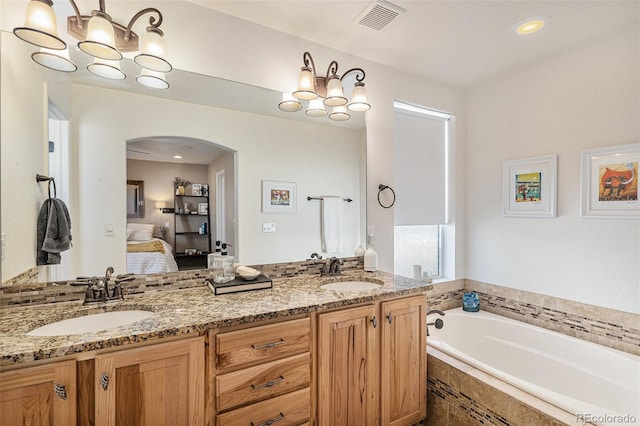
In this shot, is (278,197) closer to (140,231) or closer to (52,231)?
(140,231)

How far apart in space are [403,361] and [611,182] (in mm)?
1874

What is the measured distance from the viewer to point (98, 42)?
1344mm

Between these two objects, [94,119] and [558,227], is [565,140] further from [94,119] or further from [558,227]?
[94,119]

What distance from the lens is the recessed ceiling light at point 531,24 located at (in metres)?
1.89

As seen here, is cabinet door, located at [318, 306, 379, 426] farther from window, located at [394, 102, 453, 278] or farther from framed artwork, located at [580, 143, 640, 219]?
framed artwork, located at [580, 143, 640, 219]

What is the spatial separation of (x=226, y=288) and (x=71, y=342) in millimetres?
703

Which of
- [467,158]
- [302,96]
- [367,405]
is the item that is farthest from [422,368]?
[467,158]

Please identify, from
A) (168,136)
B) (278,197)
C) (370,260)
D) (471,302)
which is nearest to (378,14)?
(278,197)

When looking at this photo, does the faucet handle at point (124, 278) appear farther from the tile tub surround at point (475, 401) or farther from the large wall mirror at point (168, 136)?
the tile tub surround at point (475, 401)

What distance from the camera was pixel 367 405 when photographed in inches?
64.4

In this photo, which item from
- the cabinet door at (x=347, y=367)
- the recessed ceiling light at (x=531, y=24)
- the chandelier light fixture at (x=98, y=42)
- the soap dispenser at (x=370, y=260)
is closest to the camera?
the chandelier light fixture at (x=98, y=42)

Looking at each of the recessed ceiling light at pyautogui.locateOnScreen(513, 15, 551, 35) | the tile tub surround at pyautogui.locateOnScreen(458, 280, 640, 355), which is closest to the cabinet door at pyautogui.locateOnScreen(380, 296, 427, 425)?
the tile tub surround at pyautogui.locateOnScreen(458, 280, 640, 355)

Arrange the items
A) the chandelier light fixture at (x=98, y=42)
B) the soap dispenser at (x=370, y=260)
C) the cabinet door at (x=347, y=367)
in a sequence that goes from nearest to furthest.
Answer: the chandelier light fixture at (x=98, y=42), the cabinet door at (x=347, y=367), the soap dispenser at (x=370, y=260)

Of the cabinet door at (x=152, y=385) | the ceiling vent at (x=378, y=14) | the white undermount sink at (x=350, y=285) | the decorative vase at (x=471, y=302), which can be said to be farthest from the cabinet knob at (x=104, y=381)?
the decorative vase at (x=471, y=302)
